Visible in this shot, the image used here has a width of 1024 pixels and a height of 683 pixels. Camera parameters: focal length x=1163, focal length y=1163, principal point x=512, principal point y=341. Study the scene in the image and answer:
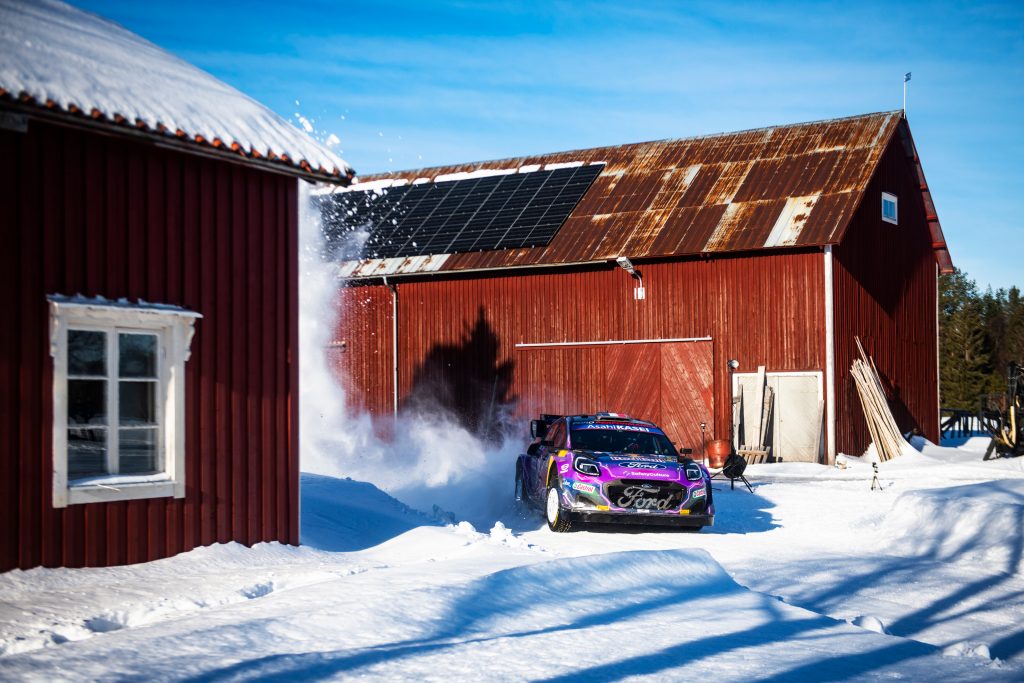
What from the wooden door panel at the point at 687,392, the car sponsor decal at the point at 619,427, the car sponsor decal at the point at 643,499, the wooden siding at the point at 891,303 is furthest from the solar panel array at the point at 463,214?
the car sponsor decal at the point at 643,499

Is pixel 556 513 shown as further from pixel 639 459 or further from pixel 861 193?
pixel 861 193

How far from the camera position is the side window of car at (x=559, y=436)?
16516 mm

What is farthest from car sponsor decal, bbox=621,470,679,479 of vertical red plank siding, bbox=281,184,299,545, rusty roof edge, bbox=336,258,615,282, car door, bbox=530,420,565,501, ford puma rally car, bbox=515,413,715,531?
rusty roof edge, bbox=336,258,615,282

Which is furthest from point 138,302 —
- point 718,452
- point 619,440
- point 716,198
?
point 716,198

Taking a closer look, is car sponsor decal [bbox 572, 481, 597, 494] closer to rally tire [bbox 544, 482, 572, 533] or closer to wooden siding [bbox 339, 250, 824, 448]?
rally tire [bbox 544, 482, 572, 533]

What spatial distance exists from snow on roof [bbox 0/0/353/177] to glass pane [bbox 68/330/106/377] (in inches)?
73.8

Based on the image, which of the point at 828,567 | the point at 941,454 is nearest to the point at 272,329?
the point at 828,567

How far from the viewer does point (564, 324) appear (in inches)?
1212

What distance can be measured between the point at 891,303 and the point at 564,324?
29.6 feet

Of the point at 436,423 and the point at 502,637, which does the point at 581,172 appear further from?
the point at 502,637

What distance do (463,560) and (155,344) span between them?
11.5ft

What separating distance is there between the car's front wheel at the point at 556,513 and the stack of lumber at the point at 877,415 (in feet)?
A: 48.9

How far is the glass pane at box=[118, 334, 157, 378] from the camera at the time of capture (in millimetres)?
10531

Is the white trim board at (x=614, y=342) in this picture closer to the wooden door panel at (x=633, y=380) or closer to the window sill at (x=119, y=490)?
the wooden door panel at (x=633, y=380)
